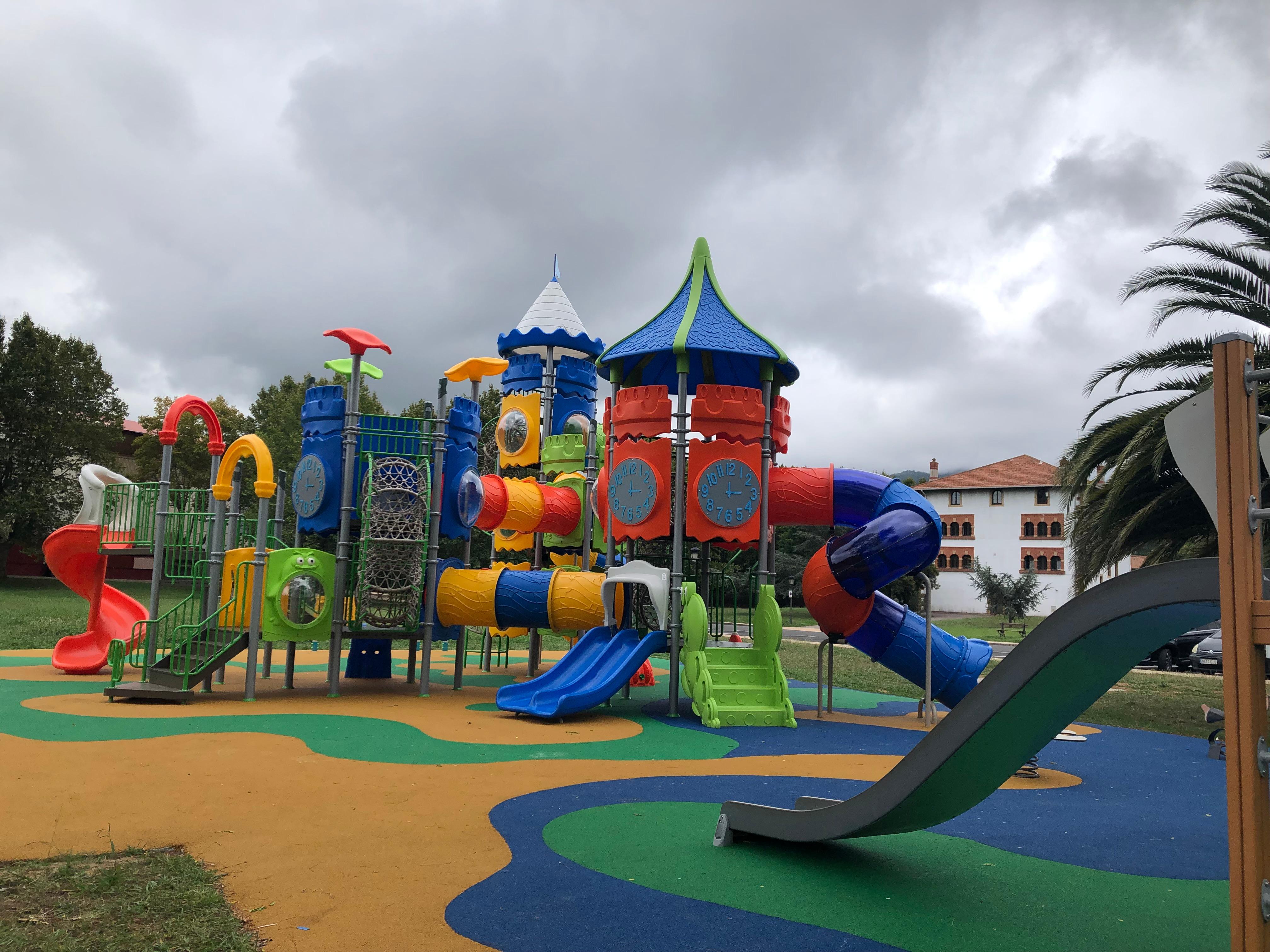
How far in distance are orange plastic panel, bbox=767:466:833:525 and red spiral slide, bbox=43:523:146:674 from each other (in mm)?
11225

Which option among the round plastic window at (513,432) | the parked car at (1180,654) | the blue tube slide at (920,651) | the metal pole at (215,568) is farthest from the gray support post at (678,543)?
the parked car at (1180,654)

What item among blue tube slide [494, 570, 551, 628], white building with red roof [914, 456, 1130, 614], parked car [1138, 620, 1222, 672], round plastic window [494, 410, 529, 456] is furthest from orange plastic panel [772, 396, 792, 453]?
white building with red roof [914, 456, 1130, 614]

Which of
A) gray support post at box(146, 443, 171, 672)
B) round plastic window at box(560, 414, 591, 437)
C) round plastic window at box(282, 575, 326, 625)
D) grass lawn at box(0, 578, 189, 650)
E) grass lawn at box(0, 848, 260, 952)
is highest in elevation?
round plastic window at box(560, 414, 591, 437)

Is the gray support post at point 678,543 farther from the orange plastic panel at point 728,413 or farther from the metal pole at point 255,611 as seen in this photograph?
the metal pole at point 255,611

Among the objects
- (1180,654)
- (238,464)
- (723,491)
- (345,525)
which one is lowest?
(1180,654)

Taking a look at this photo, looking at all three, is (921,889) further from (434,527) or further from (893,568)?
(434,527)

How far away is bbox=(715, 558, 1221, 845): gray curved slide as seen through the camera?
4.02 m

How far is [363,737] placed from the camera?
10.7 metres

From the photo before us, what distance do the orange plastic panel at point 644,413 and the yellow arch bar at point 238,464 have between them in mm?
5196

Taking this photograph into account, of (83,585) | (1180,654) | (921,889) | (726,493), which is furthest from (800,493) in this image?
(1180,654)

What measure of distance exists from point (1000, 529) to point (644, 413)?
52.3 m

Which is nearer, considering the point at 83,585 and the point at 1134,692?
the point at 83,585

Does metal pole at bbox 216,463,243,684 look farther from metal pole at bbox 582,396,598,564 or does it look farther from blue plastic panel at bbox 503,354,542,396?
blue plastic panel at bbox 503,354,542,396

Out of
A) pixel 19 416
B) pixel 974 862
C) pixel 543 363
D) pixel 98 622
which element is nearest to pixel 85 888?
pixel 974 862
